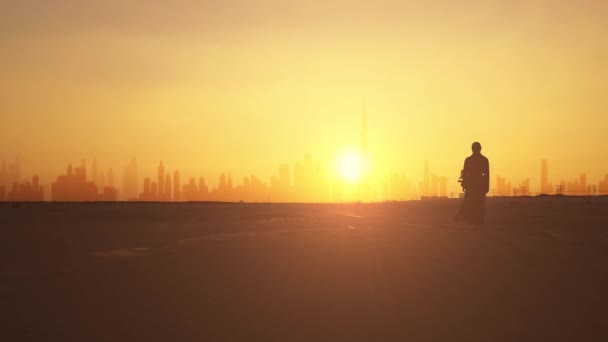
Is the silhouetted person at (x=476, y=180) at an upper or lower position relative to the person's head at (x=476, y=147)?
lower

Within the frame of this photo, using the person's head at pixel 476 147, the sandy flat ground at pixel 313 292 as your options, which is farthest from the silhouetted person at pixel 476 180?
the sandy flat ground at pixel 313 292

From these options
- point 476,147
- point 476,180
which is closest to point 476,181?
point 476,180

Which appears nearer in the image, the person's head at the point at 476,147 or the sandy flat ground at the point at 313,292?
the sandy flat ground at the point at 313,292

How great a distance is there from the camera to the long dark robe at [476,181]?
20.9 meters

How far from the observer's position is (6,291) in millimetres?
9641

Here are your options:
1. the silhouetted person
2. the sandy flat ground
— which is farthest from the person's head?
the sandy flat ground

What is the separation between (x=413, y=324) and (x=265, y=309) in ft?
6.17

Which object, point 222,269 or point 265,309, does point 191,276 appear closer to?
point 222,269

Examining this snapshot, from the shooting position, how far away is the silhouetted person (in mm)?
20906

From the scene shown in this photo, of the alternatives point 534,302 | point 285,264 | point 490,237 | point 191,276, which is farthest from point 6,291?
point 490,237

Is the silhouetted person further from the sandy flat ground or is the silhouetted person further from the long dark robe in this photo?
the sandy flat ground

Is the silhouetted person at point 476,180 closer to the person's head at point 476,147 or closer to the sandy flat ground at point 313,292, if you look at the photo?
the person's head at point 476,147

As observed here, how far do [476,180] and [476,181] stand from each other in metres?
0.03

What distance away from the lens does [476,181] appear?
2105cm
